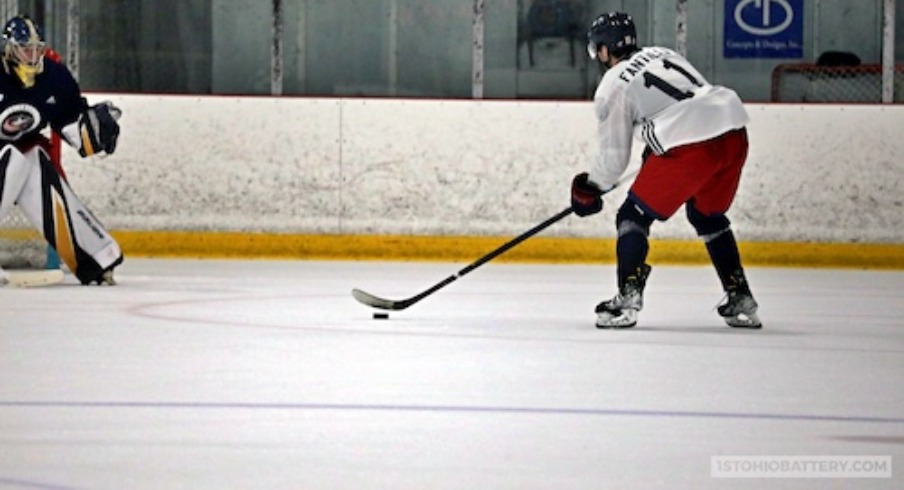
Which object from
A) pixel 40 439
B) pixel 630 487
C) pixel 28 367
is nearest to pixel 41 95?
pixel 28 367

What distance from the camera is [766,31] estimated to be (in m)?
17.3

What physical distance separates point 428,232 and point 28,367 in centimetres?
496

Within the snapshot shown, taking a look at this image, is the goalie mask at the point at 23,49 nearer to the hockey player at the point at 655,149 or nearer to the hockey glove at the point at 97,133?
the hockey glove at the point at 97,133

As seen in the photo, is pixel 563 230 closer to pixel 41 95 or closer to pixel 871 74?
pixel 41 95

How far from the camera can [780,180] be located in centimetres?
1002

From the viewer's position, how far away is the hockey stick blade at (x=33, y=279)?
8.52 meters

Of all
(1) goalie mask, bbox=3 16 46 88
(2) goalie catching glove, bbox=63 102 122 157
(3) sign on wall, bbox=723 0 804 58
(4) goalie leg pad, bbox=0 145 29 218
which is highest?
(3) sign on wall, bbox=723 0 804 58

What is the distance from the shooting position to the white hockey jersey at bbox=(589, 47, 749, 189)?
21.7 feet

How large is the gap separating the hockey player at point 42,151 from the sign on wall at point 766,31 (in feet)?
30.9

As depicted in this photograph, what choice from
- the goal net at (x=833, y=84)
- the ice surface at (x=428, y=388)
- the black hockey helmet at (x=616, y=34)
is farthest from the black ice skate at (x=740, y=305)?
the goal net at (x=833, y=84)

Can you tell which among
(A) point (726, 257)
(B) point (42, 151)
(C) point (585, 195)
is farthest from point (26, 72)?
(A) point (726, 257)

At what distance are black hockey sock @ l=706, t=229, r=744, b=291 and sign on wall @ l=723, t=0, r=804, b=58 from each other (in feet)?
34.6

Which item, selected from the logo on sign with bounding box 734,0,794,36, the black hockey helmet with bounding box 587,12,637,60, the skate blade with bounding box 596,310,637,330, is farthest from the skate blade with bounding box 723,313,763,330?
the logo on sign with bounding box 734,0,794,36

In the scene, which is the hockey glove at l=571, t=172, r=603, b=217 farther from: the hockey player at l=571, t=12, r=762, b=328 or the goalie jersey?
the goalie jersey
